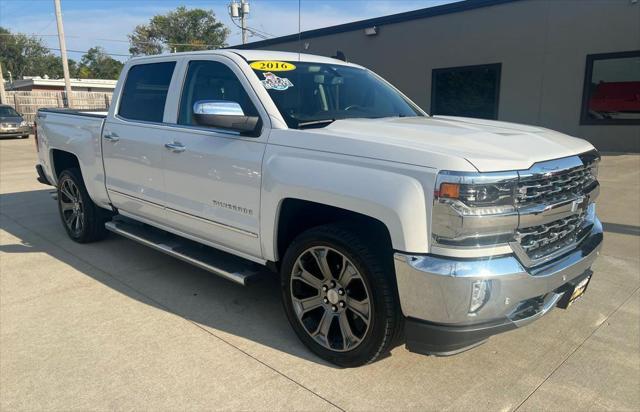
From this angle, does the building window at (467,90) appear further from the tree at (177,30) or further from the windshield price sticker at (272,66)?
the tree at (177,30)

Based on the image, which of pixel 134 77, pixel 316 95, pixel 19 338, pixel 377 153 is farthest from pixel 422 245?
pixel 134 77

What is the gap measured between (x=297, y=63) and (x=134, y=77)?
1.83 metres

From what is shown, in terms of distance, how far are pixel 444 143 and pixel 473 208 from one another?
1.48 ft

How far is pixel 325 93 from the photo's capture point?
12.6 feet

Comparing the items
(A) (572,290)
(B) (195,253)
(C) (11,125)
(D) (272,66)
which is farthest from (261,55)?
(C) (11,125)

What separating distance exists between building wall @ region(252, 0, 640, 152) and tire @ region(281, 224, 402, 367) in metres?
12.3

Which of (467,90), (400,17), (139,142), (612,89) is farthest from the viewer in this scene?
(400,17)

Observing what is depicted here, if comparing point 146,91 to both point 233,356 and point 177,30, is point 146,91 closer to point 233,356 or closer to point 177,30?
point 233,356

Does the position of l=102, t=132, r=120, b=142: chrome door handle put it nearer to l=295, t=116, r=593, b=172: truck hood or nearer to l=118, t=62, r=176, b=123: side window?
l=118, t=62, r=176, b=123: side window

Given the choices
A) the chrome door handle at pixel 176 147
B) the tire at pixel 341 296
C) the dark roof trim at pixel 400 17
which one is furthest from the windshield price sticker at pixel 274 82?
the dark roof trim at pixel 400 17

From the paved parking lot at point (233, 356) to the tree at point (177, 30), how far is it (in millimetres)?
65728

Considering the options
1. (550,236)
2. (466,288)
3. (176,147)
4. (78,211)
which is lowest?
(78,211)

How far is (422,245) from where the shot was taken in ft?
8.24

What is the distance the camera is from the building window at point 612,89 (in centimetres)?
1234
